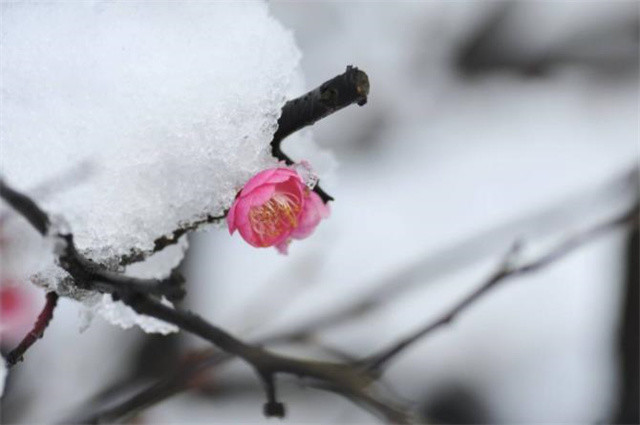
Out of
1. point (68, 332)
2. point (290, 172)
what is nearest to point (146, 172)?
point (290, 172)

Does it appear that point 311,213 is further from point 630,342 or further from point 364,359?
point 630,342

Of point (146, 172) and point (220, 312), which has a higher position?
point (220, 312)

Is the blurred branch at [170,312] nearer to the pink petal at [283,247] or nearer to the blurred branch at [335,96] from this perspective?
the pink petal at [283,247]

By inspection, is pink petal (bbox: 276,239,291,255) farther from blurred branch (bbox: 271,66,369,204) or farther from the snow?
blurred branch (bbox: 271,66,369,204)

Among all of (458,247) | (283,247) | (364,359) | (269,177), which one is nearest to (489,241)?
(458,247)

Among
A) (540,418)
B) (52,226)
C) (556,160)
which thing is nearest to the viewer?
(52,226)

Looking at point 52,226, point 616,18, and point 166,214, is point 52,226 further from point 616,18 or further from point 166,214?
point 616,18

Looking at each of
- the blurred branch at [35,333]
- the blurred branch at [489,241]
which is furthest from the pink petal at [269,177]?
the blurred branch at [489,241]
